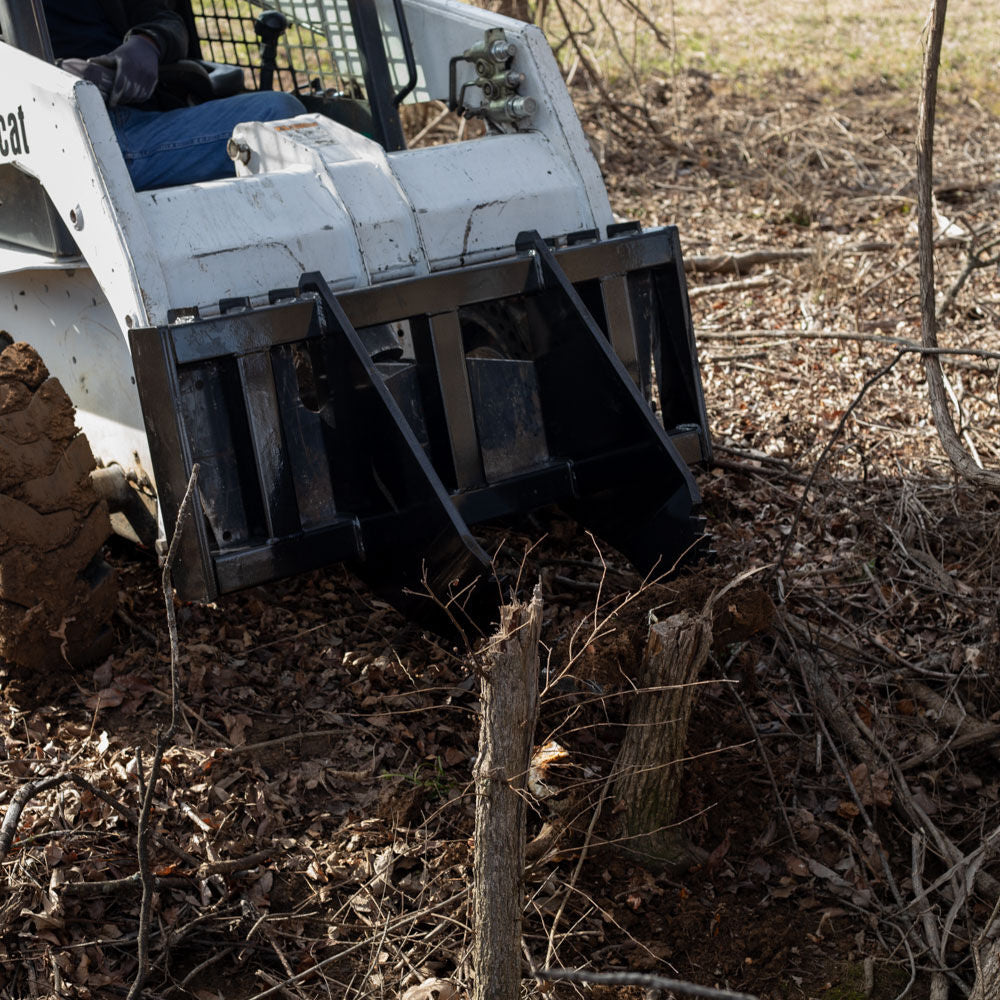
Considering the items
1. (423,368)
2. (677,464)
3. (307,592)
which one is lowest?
(307,592)

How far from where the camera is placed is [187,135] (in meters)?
4.44

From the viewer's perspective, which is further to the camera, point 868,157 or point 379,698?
point 868,157

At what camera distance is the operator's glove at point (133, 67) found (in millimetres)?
4371

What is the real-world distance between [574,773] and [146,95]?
2.88m

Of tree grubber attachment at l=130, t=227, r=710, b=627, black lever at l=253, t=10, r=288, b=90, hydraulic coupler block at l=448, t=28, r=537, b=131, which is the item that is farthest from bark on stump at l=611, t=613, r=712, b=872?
black lever at l=253, t=10, r=288, b=90

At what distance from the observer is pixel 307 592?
4.46m

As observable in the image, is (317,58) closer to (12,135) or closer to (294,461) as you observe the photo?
(12,135)

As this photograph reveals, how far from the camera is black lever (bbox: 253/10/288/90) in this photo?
493 centimetres

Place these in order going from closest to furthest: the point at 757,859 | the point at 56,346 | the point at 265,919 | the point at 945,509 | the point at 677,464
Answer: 1. the point at 265,919
2. the point at 757,859
3. the point at 677,464
4. the point at 56,346
5. the point at 945,509

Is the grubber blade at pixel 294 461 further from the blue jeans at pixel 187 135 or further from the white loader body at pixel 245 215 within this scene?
the blue jeans at pixel 187 135

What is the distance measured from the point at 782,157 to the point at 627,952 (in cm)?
825

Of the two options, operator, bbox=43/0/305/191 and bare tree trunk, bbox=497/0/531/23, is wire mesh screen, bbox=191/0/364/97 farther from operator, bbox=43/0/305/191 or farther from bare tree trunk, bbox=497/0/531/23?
bare tree trunk, bbox=497/0/531/23

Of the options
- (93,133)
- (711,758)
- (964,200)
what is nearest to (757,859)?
(711,758)

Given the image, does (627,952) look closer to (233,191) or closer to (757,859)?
(757,859)
